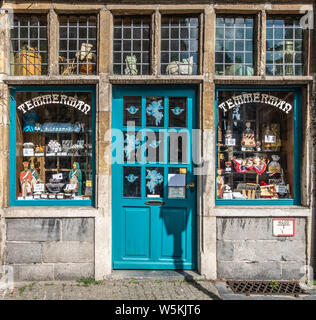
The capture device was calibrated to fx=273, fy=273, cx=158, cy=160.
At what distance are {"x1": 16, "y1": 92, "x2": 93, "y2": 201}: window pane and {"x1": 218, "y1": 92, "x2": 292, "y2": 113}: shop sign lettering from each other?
239 cm

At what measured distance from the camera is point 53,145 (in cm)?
482

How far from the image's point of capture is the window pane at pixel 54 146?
15.5 ft

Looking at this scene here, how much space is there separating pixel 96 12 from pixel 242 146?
133 inches

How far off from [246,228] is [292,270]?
103 cm

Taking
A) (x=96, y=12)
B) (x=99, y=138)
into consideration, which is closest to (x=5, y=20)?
(x=96, y=12)

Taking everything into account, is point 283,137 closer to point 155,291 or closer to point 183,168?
point 183,168

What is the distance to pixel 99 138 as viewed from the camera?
452 cm

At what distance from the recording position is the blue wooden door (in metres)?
4.71

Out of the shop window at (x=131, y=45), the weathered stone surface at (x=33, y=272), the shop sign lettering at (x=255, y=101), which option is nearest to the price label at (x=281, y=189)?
the shop sign lettering at (x=255, y=101)

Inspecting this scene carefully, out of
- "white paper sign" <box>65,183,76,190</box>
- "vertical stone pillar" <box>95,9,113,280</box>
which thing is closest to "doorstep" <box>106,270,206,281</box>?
"vertical stone pillar" <box>95,9,113,280</box>

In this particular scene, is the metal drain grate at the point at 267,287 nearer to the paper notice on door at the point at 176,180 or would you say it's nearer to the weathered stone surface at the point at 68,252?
the paper notice on door at the point at 176,180

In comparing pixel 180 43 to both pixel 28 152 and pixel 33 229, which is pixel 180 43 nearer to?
pixel 28 152

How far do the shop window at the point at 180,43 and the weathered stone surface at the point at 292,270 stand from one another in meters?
3.59

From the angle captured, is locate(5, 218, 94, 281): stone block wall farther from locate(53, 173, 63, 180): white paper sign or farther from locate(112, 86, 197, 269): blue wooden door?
locate(53, 173, 63, 180): white paper sign
